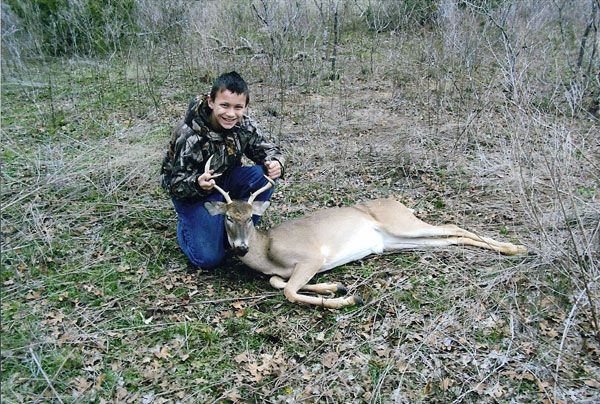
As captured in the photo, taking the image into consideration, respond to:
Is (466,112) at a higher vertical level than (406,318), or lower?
higher

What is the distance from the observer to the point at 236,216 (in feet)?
14.2

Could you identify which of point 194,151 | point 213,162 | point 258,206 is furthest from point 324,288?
point 194,151

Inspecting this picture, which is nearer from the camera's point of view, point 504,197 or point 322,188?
point 504,197

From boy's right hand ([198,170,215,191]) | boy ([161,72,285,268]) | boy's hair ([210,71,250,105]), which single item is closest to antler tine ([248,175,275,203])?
boy ([161,72,285,268])

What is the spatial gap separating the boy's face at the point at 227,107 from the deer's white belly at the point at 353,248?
4.79 ft

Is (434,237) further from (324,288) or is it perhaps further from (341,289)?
(324,288)

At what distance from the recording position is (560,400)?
9.82 feet

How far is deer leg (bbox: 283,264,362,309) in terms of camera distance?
410 centimetres

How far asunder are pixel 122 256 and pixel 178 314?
108 centimetres

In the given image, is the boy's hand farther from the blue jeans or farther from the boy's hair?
the boy's hair

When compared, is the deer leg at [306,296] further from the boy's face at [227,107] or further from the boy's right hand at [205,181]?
the boy's face at [227,107]

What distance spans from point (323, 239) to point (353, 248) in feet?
1.03

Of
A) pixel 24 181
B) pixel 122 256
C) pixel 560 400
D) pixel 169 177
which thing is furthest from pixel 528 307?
pixel 24 181

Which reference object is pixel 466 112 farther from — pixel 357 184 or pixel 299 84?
pixel 299 84
